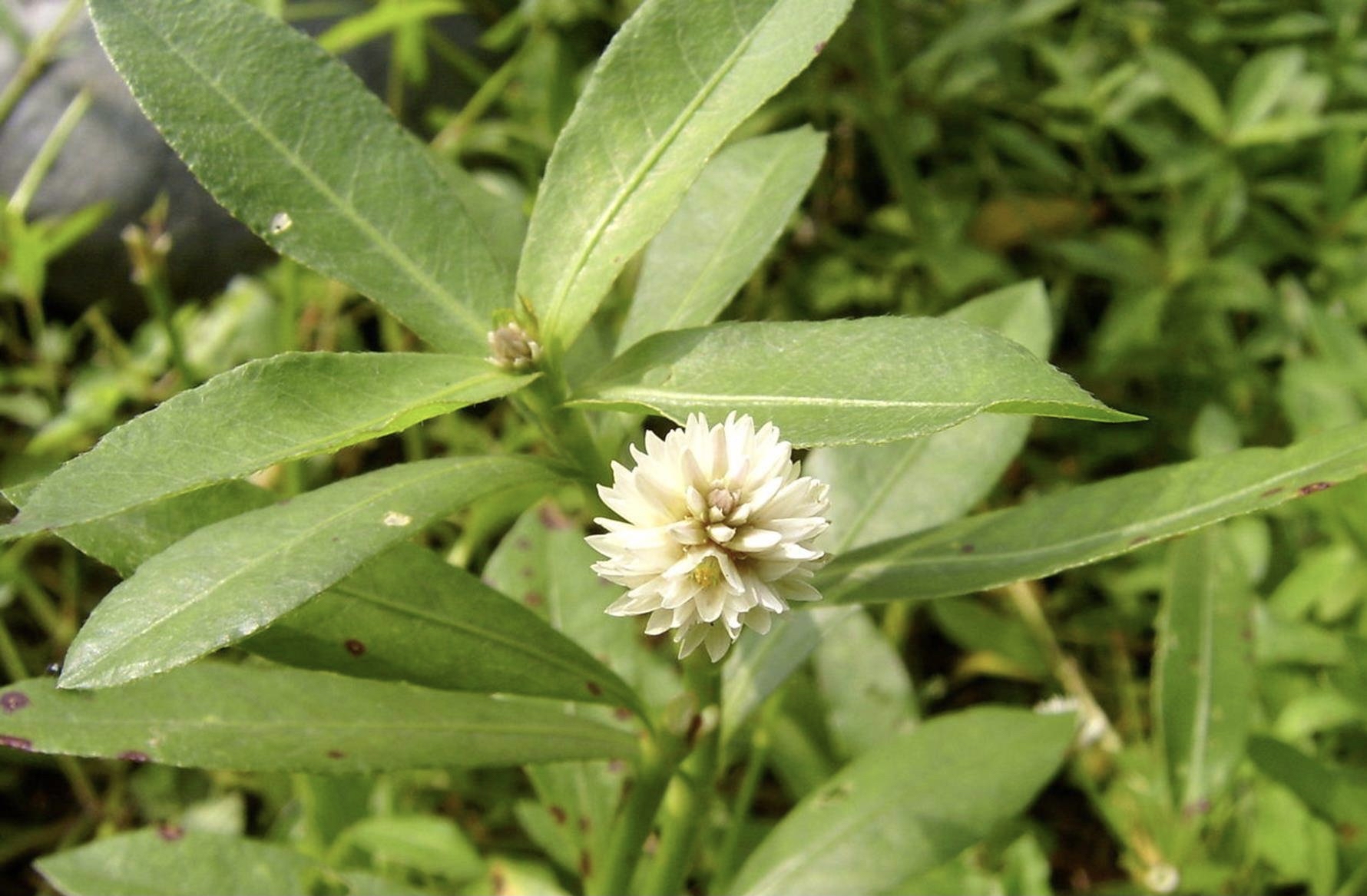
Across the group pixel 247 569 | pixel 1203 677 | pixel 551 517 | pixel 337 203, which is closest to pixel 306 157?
pixel 337 203

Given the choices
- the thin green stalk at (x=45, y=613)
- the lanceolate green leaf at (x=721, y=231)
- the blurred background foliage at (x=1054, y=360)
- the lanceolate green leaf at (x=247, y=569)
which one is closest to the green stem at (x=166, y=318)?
the blurred background foliage at (x=1054, y=360)

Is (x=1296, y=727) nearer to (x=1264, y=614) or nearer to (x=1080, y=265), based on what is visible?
(x=1264, y=614)

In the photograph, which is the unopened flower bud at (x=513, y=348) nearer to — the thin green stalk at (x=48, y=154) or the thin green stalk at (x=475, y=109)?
the thin green stalk at (x=475, y=109)

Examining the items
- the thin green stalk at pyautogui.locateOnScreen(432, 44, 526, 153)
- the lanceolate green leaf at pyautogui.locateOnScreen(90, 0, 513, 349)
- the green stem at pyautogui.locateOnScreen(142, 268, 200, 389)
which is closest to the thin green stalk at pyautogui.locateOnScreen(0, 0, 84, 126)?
the thin green stalk at pyautogui.locateOnScreen(432, 44, 526, 153)

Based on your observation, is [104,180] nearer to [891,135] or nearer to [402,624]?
[891,135]

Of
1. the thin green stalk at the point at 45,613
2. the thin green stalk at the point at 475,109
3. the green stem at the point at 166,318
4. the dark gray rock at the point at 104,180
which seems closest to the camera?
the green stem at the point at 166,318

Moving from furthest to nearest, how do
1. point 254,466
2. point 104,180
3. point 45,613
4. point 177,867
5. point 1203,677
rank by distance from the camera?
point 104,180 < point 45,613 < point 1203,677 < point 177,867 < point 254,466
